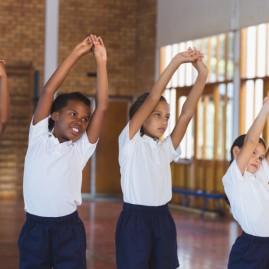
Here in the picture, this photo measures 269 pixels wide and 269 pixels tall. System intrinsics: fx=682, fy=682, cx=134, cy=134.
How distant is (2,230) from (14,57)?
5.55 m

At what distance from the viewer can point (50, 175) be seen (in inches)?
133

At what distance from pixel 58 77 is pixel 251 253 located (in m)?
1.33

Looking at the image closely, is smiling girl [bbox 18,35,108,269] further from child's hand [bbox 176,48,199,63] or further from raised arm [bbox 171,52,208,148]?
raised arm [bbox 171,52,208,148]

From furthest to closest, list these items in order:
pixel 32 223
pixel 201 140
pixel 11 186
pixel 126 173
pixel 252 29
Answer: pixel 11 186 → pixel 201 140 → pixel 252 29 → pixel 126 173 → pixel 32 223

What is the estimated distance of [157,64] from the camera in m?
13.2

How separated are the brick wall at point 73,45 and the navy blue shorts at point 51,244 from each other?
9875mm

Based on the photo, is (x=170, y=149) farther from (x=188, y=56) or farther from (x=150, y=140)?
(x=188, y=56)

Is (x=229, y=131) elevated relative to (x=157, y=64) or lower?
lower

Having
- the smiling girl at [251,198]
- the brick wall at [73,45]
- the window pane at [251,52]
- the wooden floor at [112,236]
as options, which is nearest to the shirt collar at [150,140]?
the smiling girl at [251,198]

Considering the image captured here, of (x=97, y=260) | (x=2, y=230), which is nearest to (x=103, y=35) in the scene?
(x=2, y=230)

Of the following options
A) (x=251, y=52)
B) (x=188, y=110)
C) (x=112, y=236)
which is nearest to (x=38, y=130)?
(x=188, y=110)

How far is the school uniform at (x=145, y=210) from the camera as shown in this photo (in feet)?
12.2

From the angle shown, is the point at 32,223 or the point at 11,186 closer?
the point at 32,223

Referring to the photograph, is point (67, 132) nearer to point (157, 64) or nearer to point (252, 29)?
point (252, 29)
